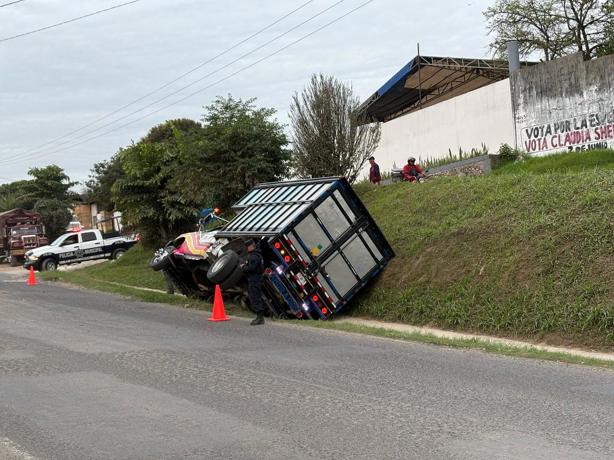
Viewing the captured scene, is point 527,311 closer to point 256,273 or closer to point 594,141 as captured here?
point 256,273

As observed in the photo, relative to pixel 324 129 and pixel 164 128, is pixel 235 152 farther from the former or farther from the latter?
pixel 164 128

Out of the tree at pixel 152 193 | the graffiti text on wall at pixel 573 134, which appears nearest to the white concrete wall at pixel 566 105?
the graffiti text on wall at pixel 573 134

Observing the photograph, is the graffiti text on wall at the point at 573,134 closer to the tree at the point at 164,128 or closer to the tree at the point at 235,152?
the tree at the point at 235,152

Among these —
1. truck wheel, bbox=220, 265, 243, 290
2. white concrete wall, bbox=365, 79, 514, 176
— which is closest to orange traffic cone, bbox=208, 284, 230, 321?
truck wheel, bbox=220, 265, 243, 290

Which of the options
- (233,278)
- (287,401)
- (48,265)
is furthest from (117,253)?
Answer: (287,401)

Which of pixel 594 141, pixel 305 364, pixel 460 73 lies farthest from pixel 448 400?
pixel 460 73

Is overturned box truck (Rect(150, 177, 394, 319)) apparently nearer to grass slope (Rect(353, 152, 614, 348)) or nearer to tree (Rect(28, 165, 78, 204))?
grass slope (Rect(353, 152, 614, 348))

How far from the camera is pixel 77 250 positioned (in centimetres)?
3903

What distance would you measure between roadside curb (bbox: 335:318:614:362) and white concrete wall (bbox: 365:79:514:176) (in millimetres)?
10690

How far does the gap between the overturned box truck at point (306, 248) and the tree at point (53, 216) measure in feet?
146

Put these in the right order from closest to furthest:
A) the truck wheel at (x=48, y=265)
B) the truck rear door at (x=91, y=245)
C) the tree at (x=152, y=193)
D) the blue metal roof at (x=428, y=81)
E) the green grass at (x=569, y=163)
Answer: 1. the green grass at (x=569, y=163)
2. the tree at (x=152, y=193)
3. the blue metal roof at (x=428, y=81)
4. the truck wheel at (x=48, y=265)
5. the truck rear door at (x=91, y=245)

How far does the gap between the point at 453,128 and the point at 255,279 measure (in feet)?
44.6

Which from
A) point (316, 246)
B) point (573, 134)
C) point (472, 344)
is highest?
point (573, 134)

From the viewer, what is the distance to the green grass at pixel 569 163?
19.8 m
